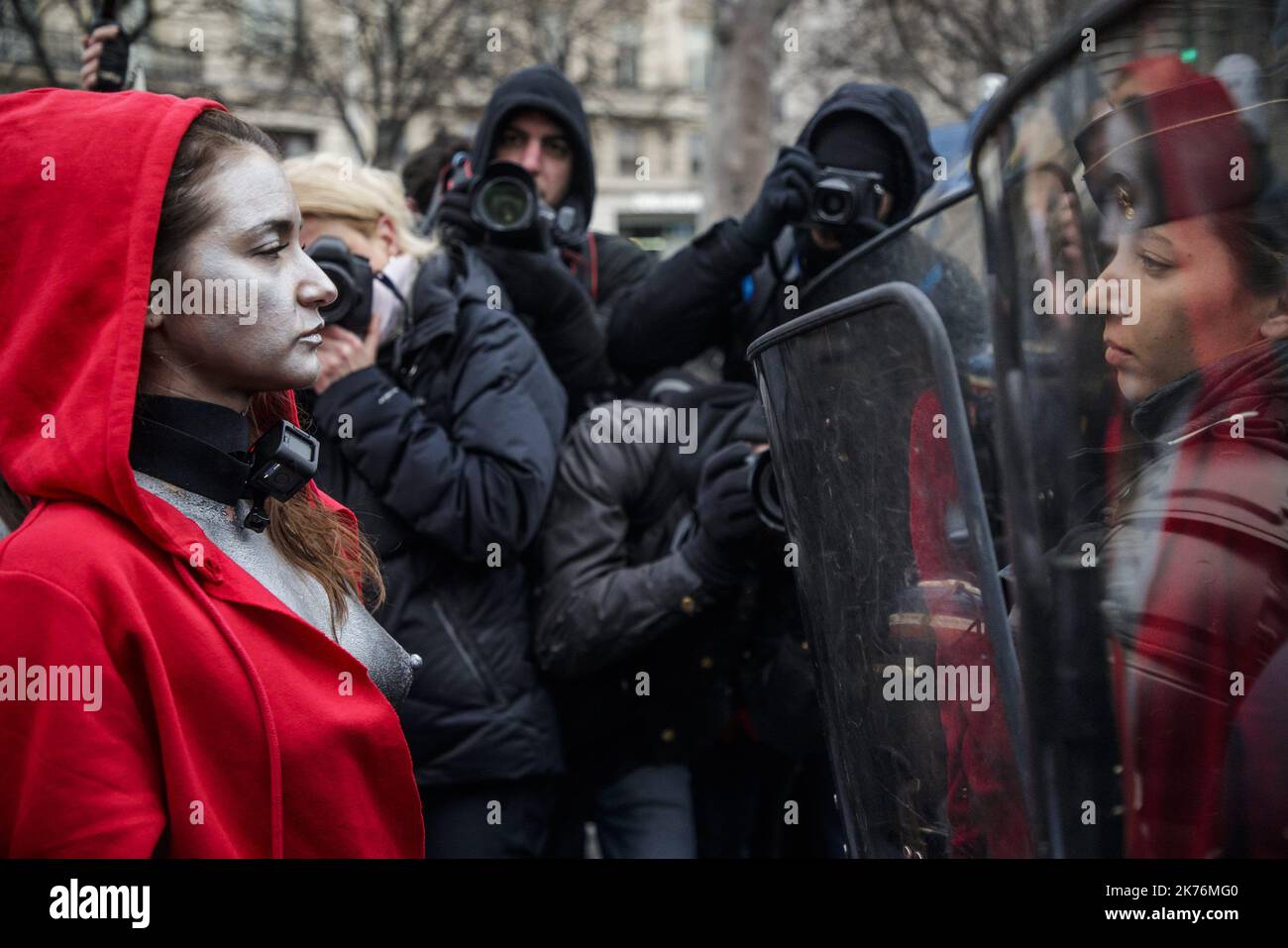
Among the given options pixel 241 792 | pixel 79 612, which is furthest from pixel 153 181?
pixel 241 792

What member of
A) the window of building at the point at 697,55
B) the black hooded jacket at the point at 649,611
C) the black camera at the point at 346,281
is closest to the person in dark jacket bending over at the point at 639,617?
the black hooded jacket at the point at 649,611

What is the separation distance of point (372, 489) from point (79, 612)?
1151 millimetres

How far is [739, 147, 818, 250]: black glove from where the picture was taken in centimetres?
286

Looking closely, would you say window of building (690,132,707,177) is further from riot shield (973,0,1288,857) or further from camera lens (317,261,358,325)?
→ riot shield (973,0,1288,857)

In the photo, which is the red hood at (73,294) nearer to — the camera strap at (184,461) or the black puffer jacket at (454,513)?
the camera strap at (184,461)

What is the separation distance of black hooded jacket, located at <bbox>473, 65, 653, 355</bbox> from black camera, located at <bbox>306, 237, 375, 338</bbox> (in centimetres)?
85

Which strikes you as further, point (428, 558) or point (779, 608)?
point (779, 608)

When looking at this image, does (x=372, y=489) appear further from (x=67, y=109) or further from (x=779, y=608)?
(x=67, y=109)

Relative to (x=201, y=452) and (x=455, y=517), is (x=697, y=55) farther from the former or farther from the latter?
(x=201, y=452)

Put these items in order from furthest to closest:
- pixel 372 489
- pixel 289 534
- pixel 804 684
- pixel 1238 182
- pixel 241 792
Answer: pixel 804 684
pixel 372 489
pixel 289 534
pixel 241 792
pixel 1238 182

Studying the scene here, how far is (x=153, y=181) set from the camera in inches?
57.1

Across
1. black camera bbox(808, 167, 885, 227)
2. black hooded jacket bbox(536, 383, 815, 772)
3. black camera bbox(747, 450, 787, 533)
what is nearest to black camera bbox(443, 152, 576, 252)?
black hooded jacket bbox(536, 383, 815, 772)
